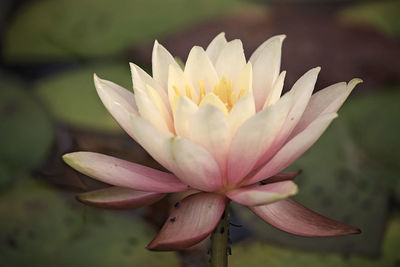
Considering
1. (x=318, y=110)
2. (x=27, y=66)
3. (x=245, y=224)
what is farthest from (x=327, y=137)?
(x=27, y=66)

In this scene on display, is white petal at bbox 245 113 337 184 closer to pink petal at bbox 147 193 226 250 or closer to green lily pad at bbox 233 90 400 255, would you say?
pink petal at bbox 147 193 226 250

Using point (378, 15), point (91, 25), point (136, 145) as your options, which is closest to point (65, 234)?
point (136, 145)

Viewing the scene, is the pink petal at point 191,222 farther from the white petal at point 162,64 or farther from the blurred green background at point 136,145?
the blurred green background at point 136,145

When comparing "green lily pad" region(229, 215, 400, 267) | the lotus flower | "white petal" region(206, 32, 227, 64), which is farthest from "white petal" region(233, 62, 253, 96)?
"green lily pad" region(229, 215, 400, 267)

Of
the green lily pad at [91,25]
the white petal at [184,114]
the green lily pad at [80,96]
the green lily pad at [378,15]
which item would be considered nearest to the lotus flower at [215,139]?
the white petal at [184,114]

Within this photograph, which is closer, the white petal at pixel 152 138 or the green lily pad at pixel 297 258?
the white petal at pixel 152 138

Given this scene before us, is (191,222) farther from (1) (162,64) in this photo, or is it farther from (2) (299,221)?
(1) (162,64)
